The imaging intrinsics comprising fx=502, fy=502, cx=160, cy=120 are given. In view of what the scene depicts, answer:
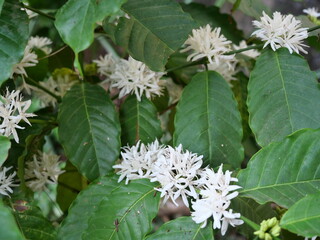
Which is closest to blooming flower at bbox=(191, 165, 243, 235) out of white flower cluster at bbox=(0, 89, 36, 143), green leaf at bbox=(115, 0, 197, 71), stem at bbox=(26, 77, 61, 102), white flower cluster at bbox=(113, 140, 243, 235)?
white flower cluster at bbox=(113, 140, 243, 235)

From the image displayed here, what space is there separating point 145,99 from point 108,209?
1.01 feet

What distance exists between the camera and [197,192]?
31.7 inches

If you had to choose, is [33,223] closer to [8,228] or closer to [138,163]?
[138,163]

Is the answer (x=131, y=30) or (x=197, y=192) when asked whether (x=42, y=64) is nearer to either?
(x=131, y=30)

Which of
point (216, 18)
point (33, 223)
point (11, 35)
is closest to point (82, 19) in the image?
point (11, 35)

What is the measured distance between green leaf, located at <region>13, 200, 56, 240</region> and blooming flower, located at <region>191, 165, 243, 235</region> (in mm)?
299

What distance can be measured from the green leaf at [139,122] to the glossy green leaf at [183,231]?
271mm

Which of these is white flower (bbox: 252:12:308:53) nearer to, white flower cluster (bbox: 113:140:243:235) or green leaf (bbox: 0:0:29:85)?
white flower cluster (bbox: 113:140:243:235)

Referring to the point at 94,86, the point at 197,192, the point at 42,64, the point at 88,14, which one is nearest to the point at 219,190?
the point at 197,192

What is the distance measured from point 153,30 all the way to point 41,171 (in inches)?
16.2

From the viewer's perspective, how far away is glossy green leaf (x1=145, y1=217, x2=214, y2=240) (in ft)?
2.43

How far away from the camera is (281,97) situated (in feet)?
3.01

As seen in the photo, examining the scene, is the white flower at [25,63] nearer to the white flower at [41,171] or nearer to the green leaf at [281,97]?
the white flower at [41,171]

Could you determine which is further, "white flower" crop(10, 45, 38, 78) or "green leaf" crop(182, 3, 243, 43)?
"green leaf" crop(182, 3, 243, 43)
